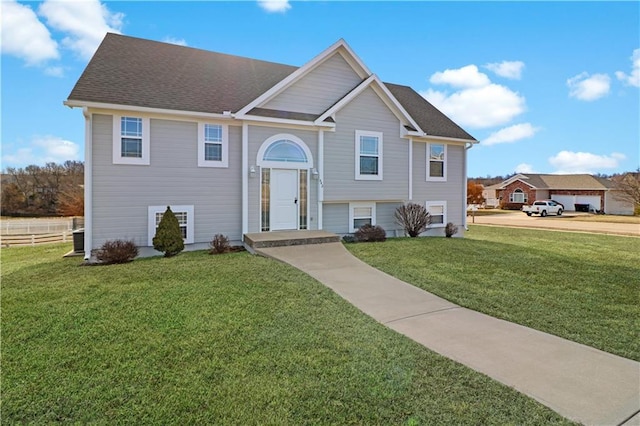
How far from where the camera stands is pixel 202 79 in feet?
39.2

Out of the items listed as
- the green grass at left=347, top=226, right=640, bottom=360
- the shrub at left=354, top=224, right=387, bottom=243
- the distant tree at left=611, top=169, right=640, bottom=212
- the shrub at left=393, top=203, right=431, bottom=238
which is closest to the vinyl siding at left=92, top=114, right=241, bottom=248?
the shrub at left=354, top=224, right=387, bottom=243

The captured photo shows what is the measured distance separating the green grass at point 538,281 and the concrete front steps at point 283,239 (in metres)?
1.01

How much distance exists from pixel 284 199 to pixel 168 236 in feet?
12.7

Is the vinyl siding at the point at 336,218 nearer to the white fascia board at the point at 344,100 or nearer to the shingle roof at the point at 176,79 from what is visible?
the white fascia board at the point at 344,100

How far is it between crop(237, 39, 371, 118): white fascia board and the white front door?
7.30ft

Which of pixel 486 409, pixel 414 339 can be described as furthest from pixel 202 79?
pixel 486 409

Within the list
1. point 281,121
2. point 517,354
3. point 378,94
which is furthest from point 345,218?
point 517,354

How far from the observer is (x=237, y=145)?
10891 millimetres

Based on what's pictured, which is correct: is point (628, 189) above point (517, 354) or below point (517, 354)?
above

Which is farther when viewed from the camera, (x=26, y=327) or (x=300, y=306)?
(x=300, y=306)

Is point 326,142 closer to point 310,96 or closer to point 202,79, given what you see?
point 310,96

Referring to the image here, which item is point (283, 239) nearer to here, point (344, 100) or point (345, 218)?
point (345, 218)

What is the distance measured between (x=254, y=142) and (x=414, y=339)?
27.7 ft

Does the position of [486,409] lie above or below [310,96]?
below
